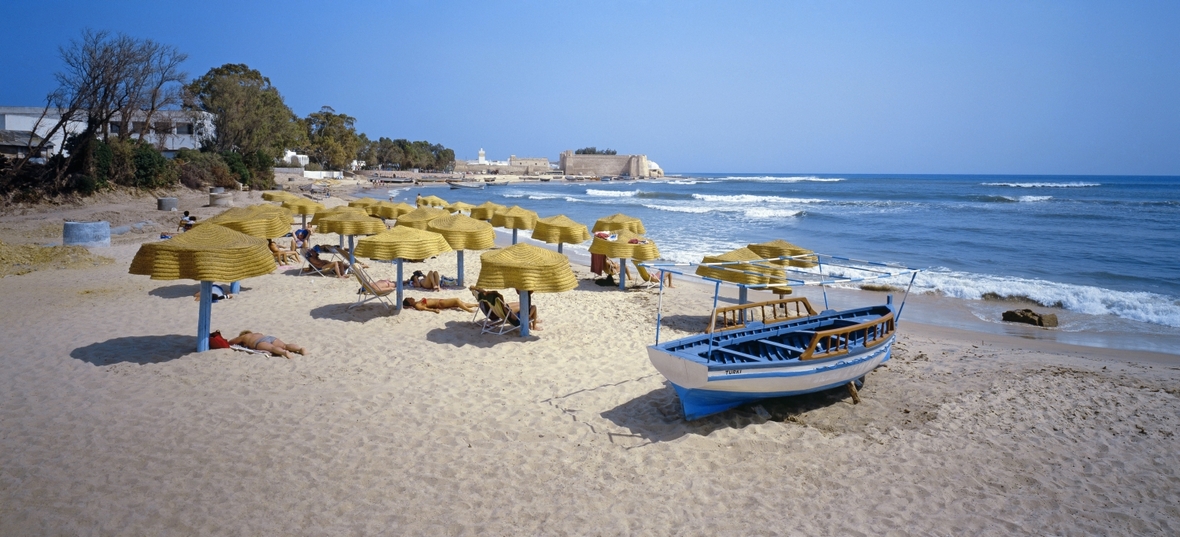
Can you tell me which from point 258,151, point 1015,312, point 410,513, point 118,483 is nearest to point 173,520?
point 118,483

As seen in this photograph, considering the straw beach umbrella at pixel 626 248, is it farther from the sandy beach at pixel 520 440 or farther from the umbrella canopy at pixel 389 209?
the umbrella canopy at pixel 389 209

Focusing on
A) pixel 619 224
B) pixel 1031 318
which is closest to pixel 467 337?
pixel 619 224

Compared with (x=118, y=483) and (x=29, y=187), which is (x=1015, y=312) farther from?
(x=29, y=187)

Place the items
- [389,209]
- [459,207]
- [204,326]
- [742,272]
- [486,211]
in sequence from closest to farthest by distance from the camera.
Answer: [204,326] < [742,272] < [486,211] < [389,209] < [459,207]

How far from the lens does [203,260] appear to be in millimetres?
5852

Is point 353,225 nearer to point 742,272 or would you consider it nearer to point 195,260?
point 195,260

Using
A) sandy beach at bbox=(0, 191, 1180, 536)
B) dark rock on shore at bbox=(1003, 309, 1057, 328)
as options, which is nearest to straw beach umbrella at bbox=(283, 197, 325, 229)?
sandy beach at bbox=(0, 191, 1180, 536)

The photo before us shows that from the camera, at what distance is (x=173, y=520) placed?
3.68 metres

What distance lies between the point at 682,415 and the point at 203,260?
4.43 meters

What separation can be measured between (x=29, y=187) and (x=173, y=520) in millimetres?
24572

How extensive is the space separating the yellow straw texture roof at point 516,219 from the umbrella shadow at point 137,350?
7874 millimetres

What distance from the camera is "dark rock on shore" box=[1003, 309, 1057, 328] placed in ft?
33.7

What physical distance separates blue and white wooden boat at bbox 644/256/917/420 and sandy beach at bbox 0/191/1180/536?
0.25m

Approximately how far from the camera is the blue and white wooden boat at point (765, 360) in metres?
5.30
